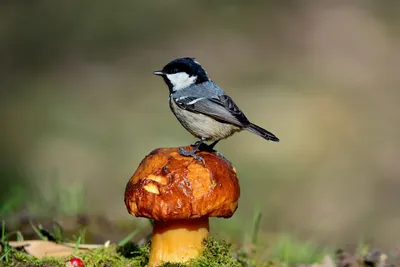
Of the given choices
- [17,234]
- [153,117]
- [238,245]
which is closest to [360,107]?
[153,117]

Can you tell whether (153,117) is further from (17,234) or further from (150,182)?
(150,182)

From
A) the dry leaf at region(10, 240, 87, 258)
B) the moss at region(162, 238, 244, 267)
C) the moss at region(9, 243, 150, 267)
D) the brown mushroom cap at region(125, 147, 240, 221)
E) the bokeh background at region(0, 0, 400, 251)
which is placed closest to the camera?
the brown mushroom cap at region(125, 147, 240, 221)

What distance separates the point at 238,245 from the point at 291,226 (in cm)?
234

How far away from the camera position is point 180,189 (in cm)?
376

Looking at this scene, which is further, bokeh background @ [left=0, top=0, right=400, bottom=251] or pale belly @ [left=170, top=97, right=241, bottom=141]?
bokeh background @ [left=0, top=0, right=400, bottom=251]

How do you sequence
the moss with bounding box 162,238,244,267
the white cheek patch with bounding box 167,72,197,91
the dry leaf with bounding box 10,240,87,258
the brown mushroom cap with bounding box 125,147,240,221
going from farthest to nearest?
the white cheek patch with bounding box 167,72,197,91
the dry leaf with bounding box 10,240,87,258
the moss with bounding box 162,238,244,267
the brown mushroom cap with bounding box 125,147,240,221

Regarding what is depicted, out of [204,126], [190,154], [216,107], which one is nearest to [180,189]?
[190,154]

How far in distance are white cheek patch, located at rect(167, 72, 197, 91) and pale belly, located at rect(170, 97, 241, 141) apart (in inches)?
6.7

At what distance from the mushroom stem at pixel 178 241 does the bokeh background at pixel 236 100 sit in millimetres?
1800

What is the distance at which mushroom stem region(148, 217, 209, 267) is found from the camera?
3.92m

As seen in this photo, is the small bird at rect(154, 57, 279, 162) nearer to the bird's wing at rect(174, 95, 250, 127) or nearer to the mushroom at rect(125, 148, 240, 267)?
the bird's wing at rect(174, 95, 250, 127)

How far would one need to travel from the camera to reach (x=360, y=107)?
10234 millimetres

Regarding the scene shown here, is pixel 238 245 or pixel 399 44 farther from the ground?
pixel 399 44

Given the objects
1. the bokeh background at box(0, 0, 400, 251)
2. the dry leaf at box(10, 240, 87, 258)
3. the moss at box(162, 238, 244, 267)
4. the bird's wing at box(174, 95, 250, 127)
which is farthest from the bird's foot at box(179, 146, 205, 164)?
the bokeh background at box(0, 0, 400, 251)
